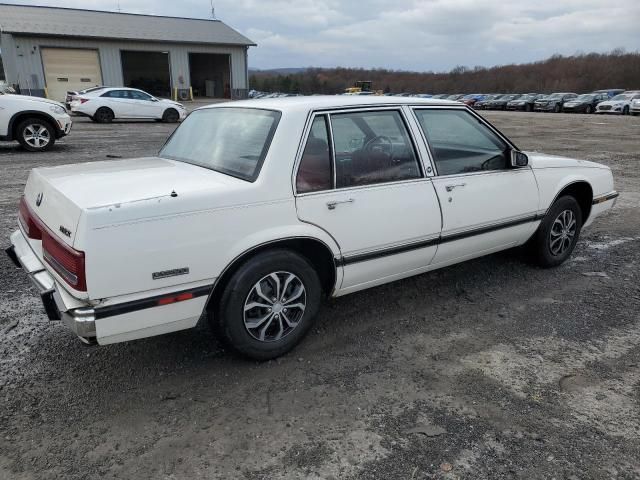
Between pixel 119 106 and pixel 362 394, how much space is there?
20.0m

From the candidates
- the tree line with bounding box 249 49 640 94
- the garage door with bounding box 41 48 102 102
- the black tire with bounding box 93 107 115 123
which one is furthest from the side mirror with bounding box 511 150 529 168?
the tree line with bounding box 249 49 640 94

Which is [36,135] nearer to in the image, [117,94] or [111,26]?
[117,94]

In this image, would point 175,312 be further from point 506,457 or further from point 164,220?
point 506,457

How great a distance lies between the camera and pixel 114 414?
9.00 ft

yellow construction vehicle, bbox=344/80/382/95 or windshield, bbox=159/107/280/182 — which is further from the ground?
windshield, bbox=159/107/280/182

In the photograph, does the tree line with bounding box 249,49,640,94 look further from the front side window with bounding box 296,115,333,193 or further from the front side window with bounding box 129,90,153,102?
the front side window with bounding box 296,115,333,193

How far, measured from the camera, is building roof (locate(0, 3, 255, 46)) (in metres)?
31.3

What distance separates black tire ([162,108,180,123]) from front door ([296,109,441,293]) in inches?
751

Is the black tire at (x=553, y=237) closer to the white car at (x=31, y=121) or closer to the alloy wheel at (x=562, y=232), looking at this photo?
the alloy wheel at (x=562, y=232)

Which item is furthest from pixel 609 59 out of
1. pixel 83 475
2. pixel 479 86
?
pixel 83 475

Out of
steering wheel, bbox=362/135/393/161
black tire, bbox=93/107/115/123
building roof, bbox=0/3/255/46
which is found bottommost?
black tire, bbox=93/107/115/123

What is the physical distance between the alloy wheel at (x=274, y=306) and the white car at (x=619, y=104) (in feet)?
113

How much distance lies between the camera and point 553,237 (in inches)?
189

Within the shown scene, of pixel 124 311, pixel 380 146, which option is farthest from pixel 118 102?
pixel 124 311
